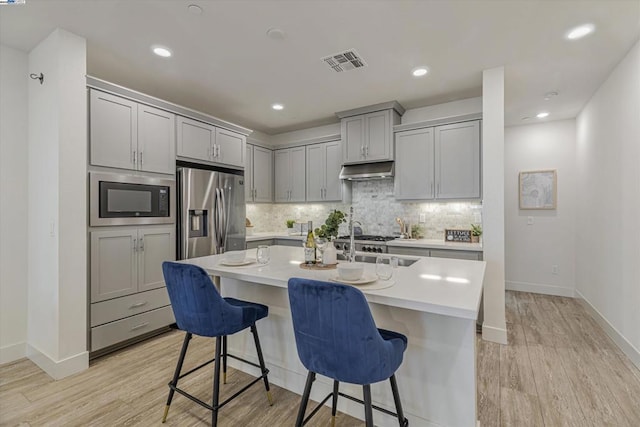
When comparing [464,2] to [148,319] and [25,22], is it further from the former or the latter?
[148,319]

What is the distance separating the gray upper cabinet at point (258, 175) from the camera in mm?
4867

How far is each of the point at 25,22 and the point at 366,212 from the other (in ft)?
13.5

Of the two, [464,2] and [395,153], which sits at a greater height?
[464,2]

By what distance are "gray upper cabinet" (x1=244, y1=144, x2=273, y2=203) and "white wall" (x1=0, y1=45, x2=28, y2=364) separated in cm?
253

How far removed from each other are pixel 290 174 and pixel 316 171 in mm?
522

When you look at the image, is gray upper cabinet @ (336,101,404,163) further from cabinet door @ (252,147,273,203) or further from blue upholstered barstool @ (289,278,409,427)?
blue upholstered barstool @ (289,278,409,427)

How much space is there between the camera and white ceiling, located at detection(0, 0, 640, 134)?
2180 mm

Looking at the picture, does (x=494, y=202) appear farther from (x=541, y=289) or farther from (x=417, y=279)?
(x=541, y=289)

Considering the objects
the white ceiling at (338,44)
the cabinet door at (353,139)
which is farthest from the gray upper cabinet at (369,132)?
the white ceiling at (338,44)

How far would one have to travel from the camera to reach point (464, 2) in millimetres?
2102

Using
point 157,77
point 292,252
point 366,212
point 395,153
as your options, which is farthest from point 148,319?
point 395,153

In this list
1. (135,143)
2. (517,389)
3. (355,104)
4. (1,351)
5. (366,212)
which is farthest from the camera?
(366,212)

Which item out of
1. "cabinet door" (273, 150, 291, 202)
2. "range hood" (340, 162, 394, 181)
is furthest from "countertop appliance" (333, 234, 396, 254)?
Answer: "cabinet door" (273, 150, 291, 202)

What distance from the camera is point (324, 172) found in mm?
4828
